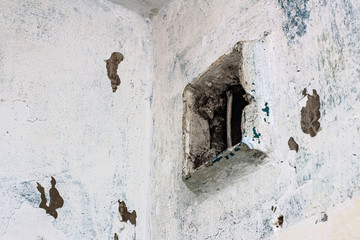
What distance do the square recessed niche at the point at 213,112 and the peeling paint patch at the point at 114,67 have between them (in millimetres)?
357

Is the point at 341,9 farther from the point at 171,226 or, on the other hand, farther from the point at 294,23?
the point at 171,226

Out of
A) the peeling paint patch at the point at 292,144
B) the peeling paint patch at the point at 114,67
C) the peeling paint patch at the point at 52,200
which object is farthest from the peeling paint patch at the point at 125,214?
the peeling paint patch at the point at 292,144

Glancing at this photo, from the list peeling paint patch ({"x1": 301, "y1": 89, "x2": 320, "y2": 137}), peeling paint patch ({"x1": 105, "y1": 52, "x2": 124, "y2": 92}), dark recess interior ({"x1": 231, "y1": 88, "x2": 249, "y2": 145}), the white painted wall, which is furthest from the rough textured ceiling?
peeling paint patch ({"x1": 301, "y1": 89, "x2": 320, "y2": 137})

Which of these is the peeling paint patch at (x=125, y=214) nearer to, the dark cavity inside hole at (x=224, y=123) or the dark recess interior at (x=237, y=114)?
the dark cavity inside hole at (x=224, y=123)

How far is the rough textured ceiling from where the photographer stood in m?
2.22

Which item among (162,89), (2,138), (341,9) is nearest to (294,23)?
(341,9)

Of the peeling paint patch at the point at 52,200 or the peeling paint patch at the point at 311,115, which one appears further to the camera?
the peeling paint patch at the point at 52,200

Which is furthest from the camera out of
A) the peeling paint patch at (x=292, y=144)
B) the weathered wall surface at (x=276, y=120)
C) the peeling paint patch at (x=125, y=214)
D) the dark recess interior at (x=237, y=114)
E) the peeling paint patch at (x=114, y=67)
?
the peeling paint patch at (x=114, y=67)

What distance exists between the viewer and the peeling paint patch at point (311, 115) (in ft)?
4.61

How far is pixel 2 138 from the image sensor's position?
178 cm

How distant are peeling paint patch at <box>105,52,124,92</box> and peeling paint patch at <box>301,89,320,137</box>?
859 mm

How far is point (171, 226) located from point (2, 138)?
2.01 ft

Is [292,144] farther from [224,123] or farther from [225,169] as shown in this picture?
[224,123]

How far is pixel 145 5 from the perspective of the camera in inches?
88.2
